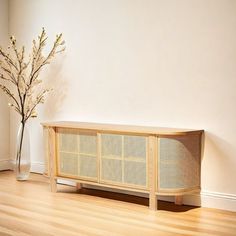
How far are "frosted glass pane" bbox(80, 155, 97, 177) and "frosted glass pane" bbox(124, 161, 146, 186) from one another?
1.21ft

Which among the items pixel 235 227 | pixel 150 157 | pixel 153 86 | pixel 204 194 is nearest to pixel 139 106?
pixel 153 86

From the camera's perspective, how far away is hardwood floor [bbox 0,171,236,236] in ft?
11.0

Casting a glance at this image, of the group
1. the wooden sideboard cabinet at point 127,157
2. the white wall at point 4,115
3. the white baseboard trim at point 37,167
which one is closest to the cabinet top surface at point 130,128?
the wooden sideboard cabinet at point 127,157

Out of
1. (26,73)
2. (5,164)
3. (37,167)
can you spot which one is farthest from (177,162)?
(5,164)

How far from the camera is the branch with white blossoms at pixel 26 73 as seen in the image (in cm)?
517

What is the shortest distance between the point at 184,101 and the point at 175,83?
187 mm

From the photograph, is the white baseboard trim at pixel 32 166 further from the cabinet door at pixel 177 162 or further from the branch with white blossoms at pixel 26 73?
the cabinet door at pixel 177 162

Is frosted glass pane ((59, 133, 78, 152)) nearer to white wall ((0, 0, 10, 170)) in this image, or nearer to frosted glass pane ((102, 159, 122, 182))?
frosted glass pane ((102, 159, 122, 182))

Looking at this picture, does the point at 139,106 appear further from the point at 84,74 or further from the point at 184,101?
the point at 84,74

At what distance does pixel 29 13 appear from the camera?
5.55 metres

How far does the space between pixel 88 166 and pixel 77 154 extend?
18 centimetres

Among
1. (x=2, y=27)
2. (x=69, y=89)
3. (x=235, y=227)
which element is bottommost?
(x=235, y=227)

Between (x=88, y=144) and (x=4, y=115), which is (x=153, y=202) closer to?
(x=88, y=144)

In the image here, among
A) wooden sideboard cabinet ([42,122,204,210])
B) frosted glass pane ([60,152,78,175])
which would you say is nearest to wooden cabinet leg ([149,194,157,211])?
wooden sideboard cabinet ([42,122,204,210])
